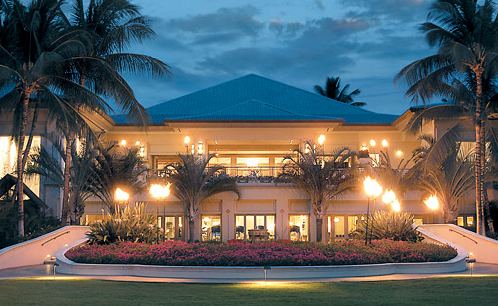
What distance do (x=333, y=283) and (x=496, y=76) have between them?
16.8m

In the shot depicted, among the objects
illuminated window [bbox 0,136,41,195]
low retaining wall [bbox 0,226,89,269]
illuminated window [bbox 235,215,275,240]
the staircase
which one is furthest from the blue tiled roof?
low retaining wall [bbox 0,226,89,269]

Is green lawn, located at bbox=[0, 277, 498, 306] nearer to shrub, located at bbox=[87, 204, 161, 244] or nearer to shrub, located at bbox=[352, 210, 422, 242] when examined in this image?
shrub, located at bbox=[87, 204, 161, 244]

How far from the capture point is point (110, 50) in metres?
29.3

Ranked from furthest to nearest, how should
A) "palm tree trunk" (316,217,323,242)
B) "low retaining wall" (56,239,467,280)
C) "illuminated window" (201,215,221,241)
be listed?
"illuminated window" (201,215,221,241)
"palm tree trunk" (316,217,323,242)
"low retaining wall" (56,239,467,280)

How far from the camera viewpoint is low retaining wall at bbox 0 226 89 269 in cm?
2242

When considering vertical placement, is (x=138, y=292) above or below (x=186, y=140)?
below

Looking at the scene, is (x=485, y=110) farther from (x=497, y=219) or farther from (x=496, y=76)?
(x=497, y=219)

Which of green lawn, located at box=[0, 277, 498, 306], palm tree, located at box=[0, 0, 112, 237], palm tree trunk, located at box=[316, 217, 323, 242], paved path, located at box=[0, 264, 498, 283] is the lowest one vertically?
paved path, located at box=[0, 264, 498, 283]

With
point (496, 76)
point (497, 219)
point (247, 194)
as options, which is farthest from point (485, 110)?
point (247, 194)

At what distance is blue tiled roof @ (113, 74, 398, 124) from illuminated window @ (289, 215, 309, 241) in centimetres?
535

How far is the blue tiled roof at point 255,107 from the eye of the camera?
123 feet

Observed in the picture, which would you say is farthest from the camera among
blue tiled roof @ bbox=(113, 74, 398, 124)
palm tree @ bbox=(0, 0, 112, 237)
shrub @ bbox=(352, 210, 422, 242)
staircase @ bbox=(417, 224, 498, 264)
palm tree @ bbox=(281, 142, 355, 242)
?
blue tiled roof @ bbox=(113, 74, 398, 124)

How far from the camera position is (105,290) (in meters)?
15.6

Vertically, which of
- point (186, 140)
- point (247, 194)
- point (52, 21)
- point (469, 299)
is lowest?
point (469, 299)
